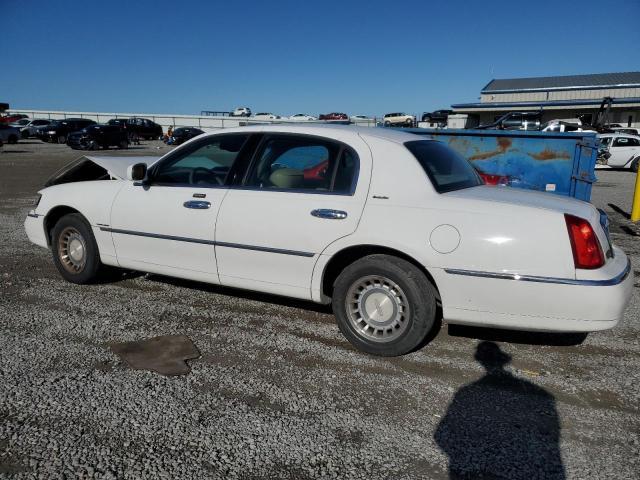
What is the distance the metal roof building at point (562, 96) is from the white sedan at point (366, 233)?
39994 millimetres

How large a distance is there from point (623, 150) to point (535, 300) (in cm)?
2334

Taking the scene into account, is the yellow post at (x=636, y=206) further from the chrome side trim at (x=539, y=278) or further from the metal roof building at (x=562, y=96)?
the metal roof building at (x=562, y=96)

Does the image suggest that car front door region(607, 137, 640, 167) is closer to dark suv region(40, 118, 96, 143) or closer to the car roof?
the car roof

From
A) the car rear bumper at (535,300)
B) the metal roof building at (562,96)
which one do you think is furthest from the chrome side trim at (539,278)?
the metal roof building at (562,96)

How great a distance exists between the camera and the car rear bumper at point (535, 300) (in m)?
3.38

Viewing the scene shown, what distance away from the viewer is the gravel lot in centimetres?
270

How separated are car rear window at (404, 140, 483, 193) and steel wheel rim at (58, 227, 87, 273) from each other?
3360mm

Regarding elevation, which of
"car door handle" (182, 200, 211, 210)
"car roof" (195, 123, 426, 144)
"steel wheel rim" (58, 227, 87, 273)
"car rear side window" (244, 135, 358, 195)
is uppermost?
"car roof" (195, 123, 426, 144)

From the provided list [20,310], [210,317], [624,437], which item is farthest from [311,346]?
[20,310]

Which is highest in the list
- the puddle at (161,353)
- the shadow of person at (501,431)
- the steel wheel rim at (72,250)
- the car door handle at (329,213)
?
the car door handle at (329,213)

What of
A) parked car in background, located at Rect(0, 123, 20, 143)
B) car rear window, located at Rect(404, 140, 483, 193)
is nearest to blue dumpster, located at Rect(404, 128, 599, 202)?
car rear window, located at Rect(404, 140, 483, 193)

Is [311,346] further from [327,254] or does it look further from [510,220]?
[510,220]

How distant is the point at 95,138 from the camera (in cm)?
3172

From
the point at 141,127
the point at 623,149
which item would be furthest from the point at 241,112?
the point at 623,149
